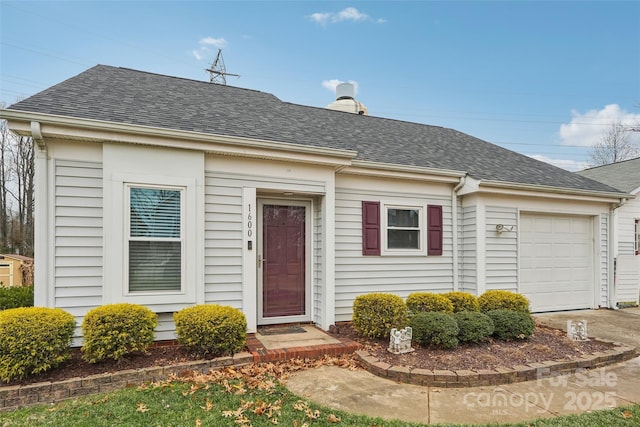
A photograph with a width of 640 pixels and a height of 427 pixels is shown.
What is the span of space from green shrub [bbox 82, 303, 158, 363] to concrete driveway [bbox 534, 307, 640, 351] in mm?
6667

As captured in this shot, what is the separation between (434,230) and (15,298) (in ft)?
25.0

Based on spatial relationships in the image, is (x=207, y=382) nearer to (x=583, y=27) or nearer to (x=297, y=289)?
(x=297, y=289)

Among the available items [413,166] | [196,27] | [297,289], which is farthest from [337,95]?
[297,289]

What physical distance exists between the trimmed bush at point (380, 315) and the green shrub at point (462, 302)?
3.52 ft

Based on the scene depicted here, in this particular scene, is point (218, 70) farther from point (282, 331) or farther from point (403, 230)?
point (282, 331)

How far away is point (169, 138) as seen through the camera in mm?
4668

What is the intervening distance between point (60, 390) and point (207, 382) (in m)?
1.34

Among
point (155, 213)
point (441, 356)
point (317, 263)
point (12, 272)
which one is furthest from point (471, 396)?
point (12, 272)

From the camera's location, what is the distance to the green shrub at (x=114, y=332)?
3740 millimetres

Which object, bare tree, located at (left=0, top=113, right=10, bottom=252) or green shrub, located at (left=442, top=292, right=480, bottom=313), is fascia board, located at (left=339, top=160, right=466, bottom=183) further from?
bare tree, located at (left=0, top=113, right=10, bottom=252)

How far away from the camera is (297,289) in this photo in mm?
6020

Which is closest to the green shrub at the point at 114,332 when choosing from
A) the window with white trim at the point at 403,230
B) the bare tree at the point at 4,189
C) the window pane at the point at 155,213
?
the window pane at the point at 155,213

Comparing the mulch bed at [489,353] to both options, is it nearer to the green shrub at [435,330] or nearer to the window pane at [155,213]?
the green shrub at [435,330]

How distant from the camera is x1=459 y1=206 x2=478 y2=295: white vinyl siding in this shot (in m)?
6.96
